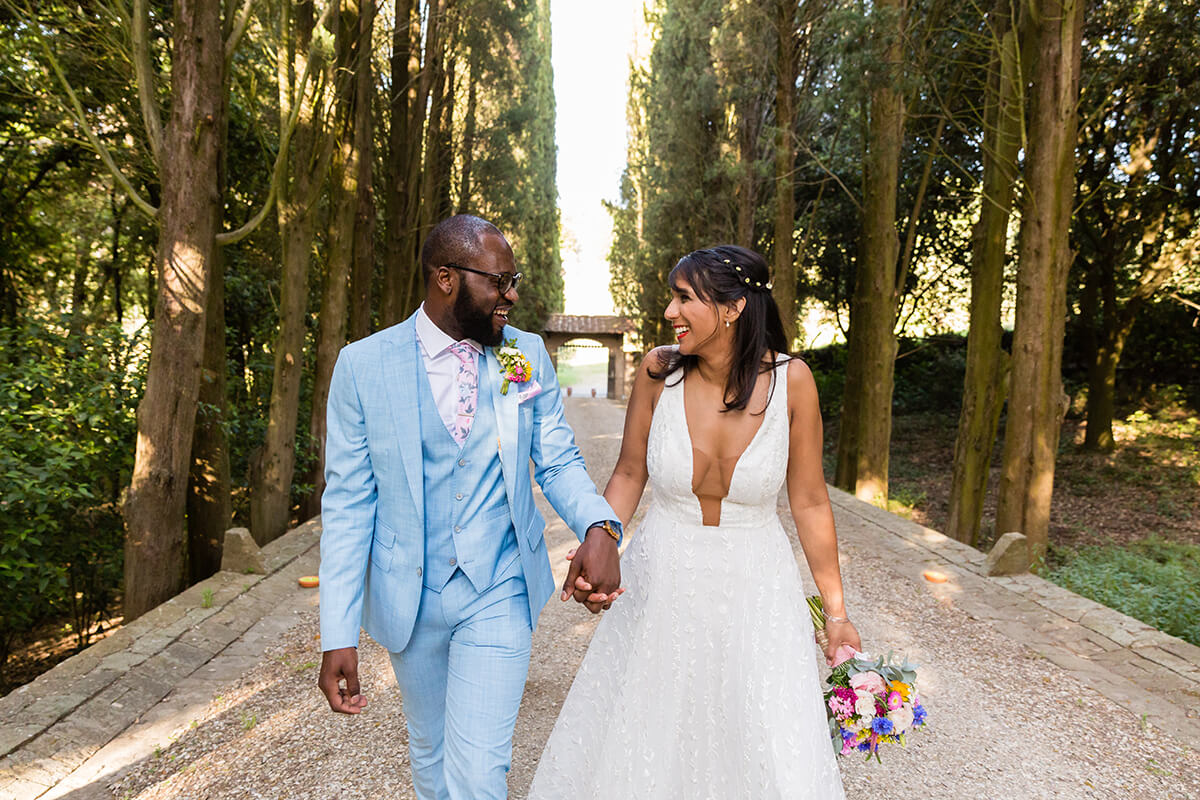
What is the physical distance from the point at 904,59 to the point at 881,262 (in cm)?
252

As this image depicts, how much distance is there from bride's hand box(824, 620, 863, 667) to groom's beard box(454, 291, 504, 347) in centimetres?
147

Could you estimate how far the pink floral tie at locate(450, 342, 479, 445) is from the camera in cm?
233

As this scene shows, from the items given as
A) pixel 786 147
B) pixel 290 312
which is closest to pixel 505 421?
pixel 290 312

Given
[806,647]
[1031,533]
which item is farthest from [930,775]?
[1031,533]

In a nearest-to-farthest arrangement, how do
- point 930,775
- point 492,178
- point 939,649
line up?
point 930,775, point 939,649, point 492,178

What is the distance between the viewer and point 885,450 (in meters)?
10.2

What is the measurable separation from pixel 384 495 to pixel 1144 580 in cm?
950

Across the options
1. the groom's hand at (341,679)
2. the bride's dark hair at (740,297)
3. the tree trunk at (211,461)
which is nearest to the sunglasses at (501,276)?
the bride's dark hair at (740,297)

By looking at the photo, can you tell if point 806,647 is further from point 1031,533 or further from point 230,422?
point 230,422

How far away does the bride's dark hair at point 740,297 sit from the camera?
2.49 meters

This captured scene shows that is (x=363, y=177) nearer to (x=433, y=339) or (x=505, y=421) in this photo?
(x=433, y=339)

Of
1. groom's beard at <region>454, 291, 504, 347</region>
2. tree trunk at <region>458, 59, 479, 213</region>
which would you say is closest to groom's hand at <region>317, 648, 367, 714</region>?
groom's beard at <region>454, 291, 504, 347</region>

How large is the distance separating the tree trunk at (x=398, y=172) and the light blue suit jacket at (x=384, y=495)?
9.60 metres

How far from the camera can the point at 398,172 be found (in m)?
11.9
